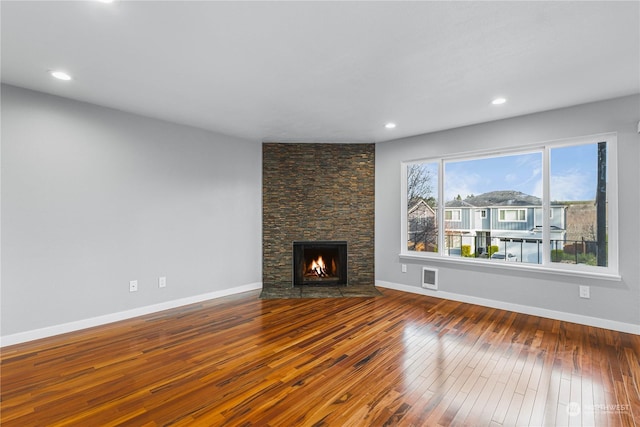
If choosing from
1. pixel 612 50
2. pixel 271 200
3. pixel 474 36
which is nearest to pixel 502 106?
pixel 612 50

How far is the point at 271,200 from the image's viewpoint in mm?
5098

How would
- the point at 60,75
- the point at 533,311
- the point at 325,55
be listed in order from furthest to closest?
the point at 533,311 < the point at 60,75 < the point at 325,55

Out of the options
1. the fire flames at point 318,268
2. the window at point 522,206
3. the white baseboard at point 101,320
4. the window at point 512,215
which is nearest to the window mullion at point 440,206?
the window at point 522,206

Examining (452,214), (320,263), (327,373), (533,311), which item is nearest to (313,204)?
(320,263)

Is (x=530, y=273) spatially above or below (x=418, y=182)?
below

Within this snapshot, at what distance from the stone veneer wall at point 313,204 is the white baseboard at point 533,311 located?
94 centimetres

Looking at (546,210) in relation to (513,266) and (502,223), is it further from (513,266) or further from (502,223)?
(513,266)

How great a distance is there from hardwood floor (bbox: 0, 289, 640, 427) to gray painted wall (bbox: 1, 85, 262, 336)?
20.1 inches

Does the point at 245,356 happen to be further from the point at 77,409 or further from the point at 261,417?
the point at 77,409

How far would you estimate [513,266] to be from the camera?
377 cm

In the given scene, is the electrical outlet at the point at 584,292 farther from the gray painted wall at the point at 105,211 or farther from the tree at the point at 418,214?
the gray painted wall at the point at 105,211

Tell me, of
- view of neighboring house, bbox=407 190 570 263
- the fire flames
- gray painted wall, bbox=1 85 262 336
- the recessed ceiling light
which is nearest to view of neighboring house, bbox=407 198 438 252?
view of neighboring house, bbox=407 190 570 263

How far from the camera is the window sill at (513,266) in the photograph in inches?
126

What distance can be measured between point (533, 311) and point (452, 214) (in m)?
1.63
